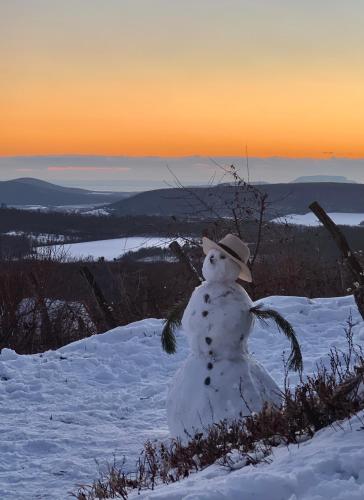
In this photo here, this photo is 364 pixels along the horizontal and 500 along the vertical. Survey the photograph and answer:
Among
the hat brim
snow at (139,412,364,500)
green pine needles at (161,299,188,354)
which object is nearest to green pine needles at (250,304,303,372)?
the hat brim

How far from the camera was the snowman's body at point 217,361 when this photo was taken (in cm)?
586

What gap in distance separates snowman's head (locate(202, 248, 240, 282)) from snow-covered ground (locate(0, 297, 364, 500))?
6.66ft

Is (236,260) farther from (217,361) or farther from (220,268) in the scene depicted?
(217,361)

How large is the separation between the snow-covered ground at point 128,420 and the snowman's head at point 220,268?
2.03 m

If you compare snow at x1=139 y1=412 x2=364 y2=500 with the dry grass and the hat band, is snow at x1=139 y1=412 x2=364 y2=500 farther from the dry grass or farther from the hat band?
the hat band

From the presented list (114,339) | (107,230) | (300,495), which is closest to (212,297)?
(300,495)

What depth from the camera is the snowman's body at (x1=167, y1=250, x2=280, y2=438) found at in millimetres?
5855

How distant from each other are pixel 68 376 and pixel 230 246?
13.4 ft

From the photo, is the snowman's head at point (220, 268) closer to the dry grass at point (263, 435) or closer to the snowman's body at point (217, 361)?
the snowman's body at point (217, 361)

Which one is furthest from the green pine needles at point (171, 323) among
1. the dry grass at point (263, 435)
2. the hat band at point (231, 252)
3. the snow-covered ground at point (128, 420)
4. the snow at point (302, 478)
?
the snow at point (302, 478)

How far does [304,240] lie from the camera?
15.8 meters

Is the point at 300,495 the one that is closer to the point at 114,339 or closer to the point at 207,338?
the point at 207,338

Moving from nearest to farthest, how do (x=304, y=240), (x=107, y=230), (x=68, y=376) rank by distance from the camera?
1. (x=68, y=376)
2. (x=304, y=240)
3. (x=107, y=230)

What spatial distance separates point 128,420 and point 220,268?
2629mm
